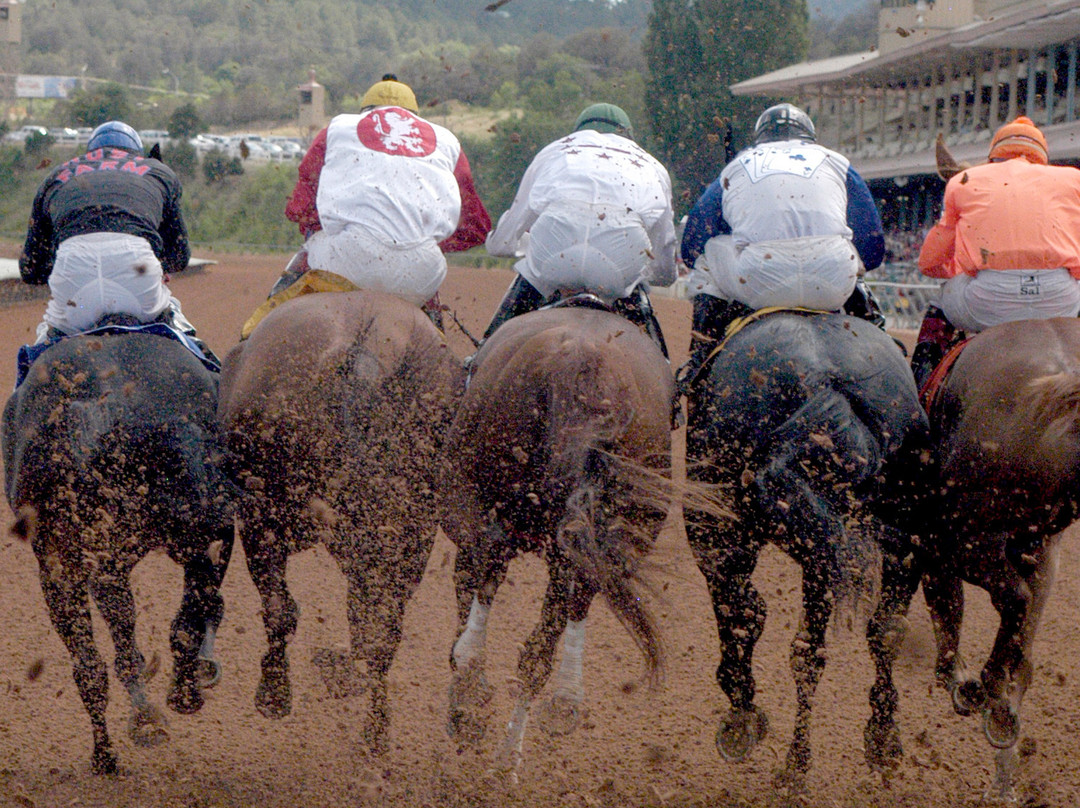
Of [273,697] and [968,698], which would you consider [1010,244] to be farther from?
[273,697]

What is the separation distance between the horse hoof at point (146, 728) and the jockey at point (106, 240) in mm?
1260

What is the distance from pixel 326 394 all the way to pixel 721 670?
157 centimetres

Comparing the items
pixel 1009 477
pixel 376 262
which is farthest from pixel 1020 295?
pixel 376 262

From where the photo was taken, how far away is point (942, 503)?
374 centimetres

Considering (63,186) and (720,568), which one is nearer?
(720,568)

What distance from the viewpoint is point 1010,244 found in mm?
3869

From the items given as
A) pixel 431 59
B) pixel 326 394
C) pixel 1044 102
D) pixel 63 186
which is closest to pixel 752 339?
pixel 326 394

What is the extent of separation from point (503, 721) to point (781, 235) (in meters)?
1.88

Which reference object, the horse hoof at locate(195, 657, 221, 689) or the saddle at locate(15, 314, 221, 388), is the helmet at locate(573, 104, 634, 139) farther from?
the horse hoof at locate(195, 657, 221, 689)

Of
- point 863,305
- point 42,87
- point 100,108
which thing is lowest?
point 42,87

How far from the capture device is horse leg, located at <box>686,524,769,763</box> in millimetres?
3805

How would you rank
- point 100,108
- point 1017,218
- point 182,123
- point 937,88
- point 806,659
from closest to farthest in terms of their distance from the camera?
point 806,659, point 1017,218, point 937,88, point 182,123, point 100,108

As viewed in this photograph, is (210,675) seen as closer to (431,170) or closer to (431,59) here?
(431,170)

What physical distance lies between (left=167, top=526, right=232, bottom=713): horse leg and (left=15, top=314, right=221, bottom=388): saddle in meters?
0.66
